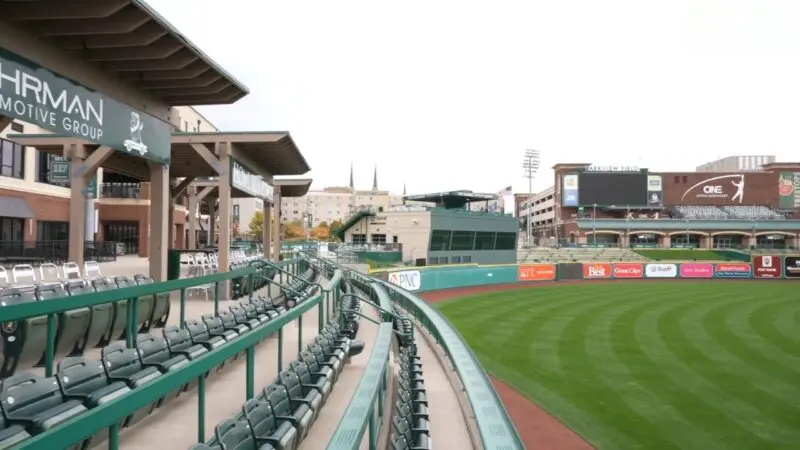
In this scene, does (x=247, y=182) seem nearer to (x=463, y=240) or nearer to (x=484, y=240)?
(x=463, y=240)

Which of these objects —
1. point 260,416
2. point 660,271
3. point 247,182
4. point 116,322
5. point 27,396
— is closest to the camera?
point 27,396

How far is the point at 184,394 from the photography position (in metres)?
5.62

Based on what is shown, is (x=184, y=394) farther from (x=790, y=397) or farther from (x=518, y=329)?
(x=518, y=329)

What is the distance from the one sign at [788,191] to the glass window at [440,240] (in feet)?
254

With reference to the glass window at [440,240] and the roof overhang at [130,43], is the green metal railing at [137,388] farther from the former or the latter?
the glass window at [440,240]

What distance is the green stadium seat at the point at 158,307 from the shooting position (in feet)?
26.1

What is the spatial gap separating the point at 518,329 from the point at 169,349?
1496 centimetres

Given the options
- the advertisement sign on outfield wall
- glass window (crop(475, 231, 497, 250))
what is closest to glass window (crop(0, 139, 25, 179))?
glass window (crop(475, 231, 497, 250))

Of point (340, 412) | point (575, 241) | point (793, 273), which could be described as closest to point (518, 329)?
point (340, 412)

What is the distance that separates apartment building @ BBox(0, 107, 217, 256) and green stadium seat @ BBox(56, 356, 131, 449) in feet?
53.2

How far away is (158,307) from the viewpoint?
8117 mm

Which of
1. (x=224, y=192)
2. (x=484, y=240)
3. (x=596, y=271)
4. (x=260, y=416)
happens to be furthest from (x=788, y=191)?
(x=260, y=416)

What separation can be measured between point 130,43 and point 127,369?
3.53 m

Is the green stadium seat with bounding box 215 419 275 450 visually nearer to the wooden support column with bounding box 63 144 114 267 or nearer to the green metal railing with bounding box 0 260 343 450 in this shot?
the green metal railing with bounding box 0 260 343 450
